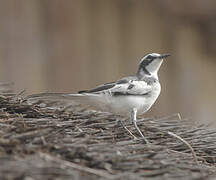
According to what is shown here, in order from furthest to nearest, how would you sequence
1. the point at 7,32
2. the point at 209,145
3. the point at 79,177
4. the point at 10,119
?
the point at 7,32, the point at 209,145, the point at 10,119, the point at 79,177

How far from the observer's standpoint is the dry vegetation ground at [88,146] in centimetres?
305

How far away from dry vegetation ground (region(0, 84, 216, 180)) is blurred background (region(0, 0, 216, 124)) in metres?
4.80

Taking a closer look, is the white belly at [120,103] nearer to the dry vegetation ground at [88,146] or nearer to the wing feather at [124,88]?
the wing feather at [124,88]

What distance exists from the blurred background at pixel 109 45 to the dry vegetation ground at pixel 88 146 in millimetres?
4800

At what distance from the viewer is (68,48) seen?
1023 cm

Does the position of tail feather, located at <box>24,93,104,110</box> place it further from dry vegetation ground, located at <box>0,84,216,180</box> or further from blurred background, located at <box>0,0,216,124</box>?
blurred background, located at <box>0,0,216,124</box>

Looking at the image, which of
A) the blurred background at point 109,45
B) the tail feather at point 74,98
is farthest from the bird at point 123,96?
the blurred background at point 109,45

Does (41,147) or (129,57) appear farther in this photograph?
(129,57)

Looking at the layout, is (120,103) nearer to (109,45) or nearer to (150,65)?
(150,65)

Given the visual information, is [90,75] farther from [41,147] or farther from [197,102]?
[41,147]

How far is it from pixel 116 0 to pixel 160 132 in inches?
249

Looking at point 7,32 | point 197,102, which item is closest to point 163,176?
point 7,32

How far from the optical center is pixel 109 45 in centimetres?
1073

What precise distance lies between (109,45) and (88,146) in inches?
286
